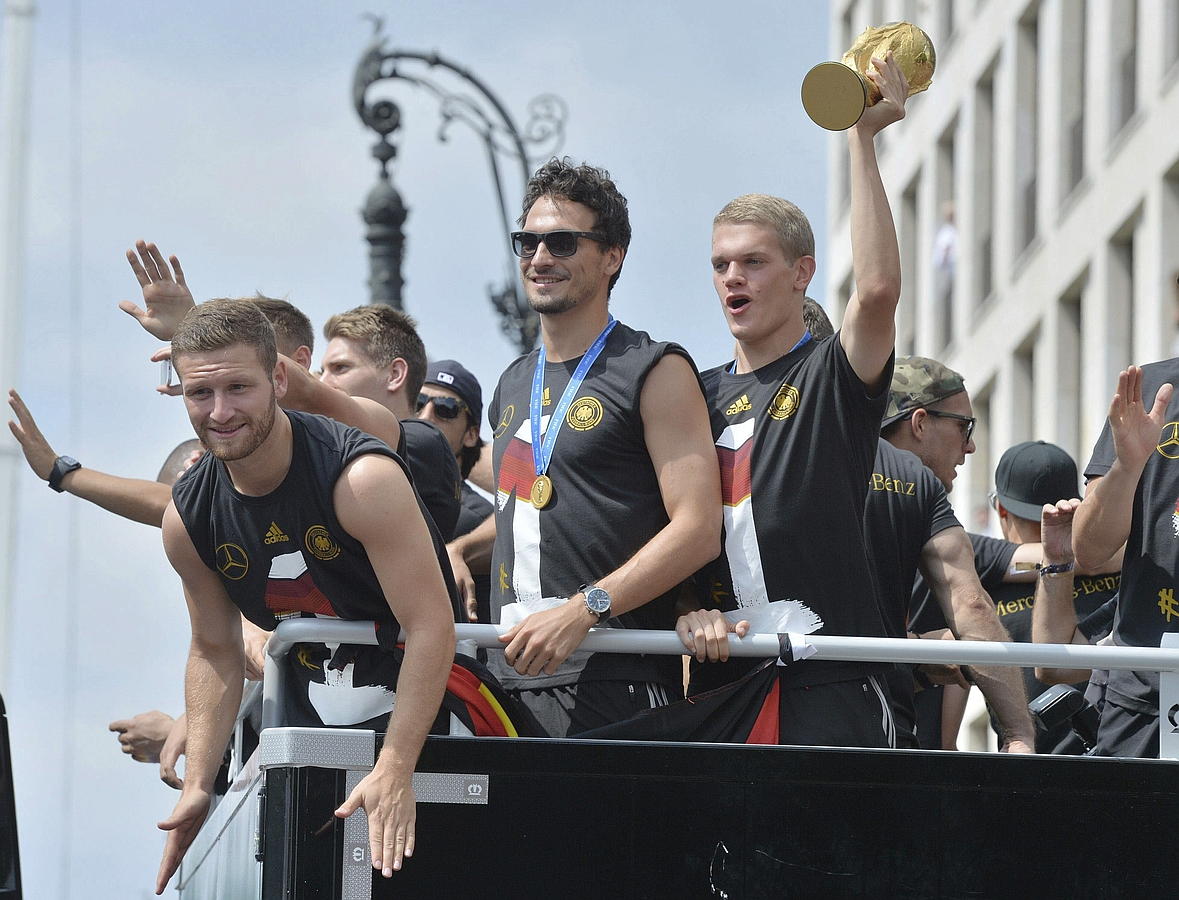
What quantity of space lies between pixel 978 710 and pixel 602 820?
26.4 m

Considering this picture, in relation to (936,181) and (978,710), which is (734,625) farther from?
(936,181)

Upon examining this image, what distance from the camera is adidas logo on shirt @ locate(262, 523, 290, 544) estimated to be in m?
6.14

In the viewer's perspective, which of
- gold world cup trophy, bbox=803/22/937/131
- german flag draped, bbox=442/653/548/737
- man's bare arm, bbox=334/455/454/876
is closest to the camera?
man's bare arm, bbox=334/455/454/876

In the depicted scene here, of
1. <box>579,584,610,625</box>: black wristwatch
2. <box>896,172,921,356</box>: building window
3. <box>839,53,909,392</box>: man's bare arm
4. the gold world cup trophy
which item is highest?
<box>896,172,921,356</box>: building window

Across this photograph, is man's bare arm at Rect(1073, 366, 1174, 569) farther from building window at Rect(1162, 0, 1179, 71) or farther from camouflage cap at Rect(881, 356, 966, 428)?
building window at Rect(1162, 0, 1179, 71)

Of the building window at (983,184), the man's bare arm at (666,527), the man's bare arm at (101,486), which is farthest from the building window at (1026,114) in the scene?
the man's bare arm at (666,527)

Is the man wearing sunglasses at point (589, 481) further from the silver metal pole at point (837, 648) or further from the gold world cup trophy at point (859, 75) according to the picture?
the gold world cup trophy at point (859, 75)

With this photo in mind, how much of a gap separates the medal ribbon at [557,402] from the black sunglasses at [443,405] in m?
2.27

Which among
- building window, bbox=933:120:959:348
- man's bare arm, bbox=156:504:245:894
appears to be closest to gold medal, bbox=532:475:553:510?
man's bare arm, bbox=156:504:245:894

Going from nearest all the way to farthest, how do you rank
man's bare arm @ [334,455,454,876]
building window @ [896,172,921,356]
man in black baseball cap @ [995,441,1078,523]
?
man's bare arm @ [334,455,454,876] → man in black baseball cap @ [995,441,1078,523] → building window @ [896,172,921,356]

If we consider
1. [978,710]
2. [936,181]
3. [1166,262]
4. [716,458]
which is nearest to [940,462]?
[716,458]

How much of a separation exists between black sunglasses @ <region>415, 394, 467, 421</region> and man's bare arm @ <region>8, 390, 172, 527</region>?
166 centimetres

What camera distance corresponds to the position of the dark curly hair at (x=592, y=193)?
6.92 meters

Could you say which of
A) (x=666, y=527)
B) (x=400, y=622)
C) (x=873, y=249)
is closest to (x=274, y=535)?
(x=400, y=622)
